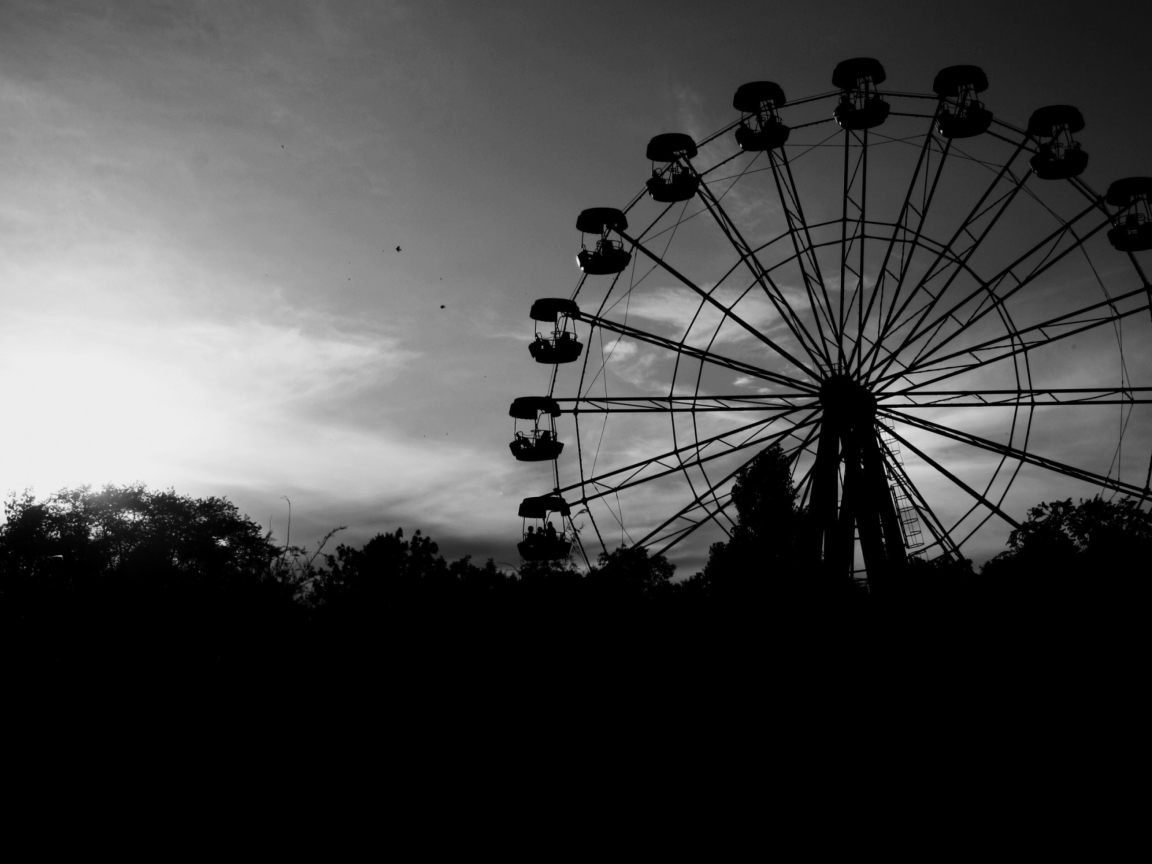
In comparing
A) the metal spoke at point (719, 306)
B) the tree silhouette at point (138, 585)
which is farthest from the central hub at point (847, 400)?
the tree silhouette at point (138, 585)

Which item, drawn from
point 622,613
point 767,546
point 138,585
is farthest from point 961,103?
point 138,585

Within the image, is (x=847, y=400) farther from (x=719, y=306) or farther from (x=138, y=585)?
(x=138, y=585)

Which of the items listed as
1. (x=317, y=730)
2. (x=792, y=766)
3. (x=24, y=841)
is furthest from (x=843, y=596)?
(x=24, y=841)

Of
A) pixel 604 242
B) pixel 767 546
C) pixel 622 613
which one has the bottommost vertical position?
pixel 622 613

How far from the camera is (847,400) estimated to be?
52.9 feet

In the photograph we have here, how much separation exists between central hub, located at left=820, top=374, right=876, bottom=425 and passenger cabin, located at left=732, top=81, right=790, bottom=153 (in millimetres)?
6423

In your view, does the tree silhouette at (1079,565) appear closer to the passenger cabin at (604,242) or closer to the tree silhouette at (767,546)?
the tree silhouette at (767,546)

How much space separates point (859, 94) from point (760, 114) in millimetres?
2301

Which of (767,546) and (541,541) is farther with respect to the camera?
(767,546)

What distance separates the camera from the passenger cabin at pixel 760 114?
18.2 metres

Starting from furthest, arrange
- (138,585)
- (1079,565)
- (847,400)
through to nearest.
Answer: (138,585) → (1079,565) → (847,400)

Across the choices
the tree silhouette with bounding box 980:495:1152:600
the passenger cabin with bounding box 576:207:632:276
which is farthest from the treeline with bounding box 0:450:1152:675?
the passenger cabin with bounding box 576:207:632:276

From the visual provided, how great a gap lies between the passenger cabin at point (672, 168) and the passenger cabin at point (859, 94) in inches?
145

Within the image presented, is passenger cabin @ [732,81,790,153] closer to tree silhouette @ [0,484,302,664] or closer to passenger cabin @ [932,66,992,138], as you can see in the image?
passenger cabin @ [932,66,992,138]
